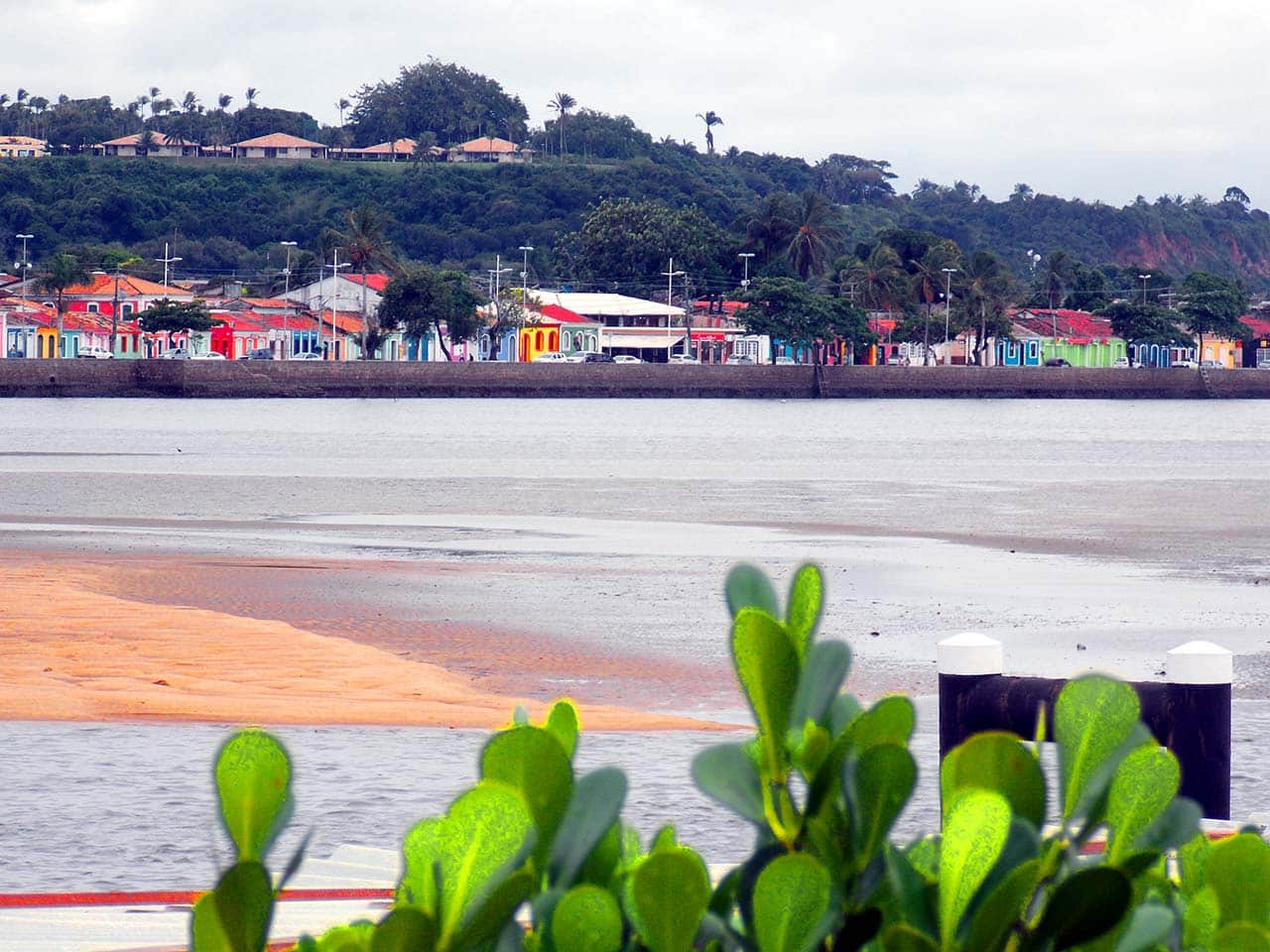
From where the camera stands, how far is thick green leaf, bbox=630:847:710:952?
52.2 inches

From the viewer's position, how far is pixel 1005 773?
143 cm

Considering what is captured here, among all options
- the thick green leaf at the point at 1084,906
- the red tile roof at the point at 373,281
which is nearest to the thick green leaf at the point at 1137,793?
the thick green leaf at the point at 1084,906

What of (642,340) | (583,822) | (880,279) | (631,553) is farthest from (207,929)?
(880,279)

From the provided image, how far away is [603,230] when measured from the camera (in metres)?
135

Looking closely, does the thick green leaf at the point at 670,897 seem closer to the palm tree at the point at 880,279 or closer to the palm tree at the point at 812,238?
the palm tree at the point at 880,279

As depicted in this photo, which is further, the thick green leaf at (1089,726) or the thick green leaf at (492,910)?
the thick green leaf at (1089,726)

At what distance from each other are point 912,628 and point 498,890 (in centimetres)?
1362

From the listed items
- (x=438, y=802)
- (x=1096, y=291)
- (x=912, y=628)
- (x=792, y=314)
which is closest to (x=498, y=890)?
(x=438, y=802)

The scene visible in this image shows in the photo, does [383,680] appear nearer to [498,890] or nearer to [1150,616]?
[1150,616]

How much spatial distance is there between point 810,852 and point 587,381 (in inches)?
4252

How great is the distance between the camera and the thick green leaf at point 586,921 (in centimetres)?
134

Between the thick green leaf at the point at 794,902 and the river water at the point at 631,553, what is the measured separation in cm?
75

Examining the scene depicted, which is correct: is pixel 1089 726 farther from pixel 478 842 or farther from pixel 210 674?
pixel 210 674

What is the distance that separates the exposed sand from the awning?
4240 inches
